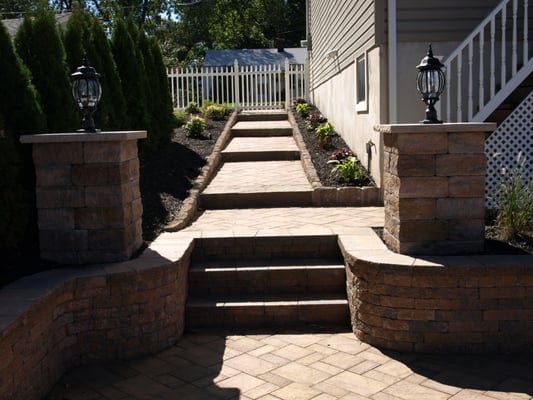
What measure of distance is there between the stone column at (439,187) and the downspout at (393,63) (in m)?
2.37

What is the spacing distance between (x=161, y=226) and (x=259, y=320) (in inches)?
65.6

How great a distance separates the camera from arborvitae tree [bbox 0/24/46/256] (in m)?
4.44

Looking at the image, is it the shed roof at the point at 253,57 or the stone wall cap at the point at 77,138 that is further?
the shed roof at the point at 253,57

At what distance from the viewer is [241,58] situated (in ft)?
95.7

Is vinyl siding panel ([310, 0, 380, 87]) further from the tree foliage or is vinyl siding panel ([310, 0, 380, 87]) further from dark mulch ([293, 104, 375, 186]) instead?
the tree foliage

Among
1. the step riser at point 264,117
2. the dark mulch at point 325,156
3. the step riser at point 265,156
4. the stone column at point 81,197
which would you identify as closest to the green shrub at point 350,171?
the dark mulch at point 325,156

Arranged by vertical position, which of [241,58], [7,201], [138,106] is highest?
[241,58]

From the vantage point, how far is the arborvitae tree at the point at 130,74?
8.05 meters

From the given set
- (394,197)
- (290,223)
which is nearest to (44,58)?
(290,223)

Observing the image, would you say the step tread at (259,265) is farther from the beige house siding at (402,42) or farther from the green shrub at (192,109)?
the green shrub at (192,109)

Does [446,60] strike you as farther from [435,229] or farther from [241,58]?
[241,58]

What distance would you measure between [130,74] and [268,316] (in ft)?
16.1

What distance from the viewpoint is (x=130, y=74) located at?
26.7ft

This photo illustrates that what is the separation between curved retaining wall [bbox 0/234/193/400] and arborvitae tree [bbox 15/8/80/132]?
173 centimetres
